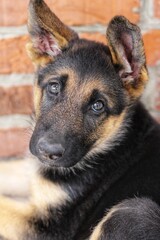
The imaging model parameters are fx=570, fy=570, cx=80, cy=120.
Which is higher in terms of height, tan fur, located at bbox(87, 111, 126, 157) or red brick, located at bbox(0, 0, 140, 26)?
red brick, located at bbox(0, 0, 140, 26)

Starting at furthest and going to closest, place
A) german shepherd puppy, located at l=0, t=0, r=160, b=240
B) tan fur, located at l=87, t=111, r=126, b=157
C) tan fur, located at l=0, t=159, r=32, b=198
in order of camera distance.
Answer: tan fur, located at l=0, t=159, r=32, b=198
tan fur, located at l=87, t=111, r=126, b=157
german shepherd puppy, located at l=0, t=0, r=160, b=240

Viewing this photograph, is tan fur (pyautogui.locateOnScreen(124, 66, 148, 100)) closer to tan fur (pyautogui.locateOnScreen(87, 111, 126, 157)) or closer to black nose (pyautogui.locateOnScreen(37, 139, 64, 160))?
tan fur (pyautogui.locateOnScreen(87, 111, 126, 157))

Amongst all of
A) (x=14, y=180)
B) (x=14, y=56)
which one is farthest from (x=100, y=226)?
(x=14, y=56)

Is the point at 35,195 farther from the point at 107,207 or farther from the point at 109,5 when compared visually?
the point at 109,5

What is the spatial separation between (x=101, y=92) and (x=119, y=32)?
0.33 m

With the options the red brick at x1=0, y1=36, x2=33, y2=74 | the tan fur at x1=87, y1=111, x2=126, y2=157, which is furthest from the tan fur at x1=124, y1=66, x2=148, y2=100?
the red brick at x1=0, y1=36, x2=33, y2=74

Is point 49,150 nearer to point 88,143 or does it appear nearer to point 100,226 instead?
point 88,143

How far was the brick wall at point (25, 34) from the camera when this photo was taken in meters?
3.28

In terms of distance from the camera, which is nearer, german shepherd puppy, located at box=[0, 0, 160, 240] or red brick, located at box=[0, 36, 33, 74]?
german shepherd puppy, located at box=[0, 0, 160, 240]

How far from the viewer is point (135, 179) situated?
9.29 feet

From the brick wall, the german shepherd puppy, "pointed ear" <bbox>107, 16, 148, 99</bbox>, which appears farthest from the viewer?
the brick wall

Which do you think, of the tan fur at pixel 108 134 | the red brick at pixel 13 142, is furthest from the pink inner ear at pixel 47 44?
the red brick at pixel 13 142

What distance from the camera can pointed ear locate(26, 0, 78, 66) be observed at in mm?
2658

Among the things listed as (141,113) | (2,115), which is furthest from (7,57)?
(141,113)
